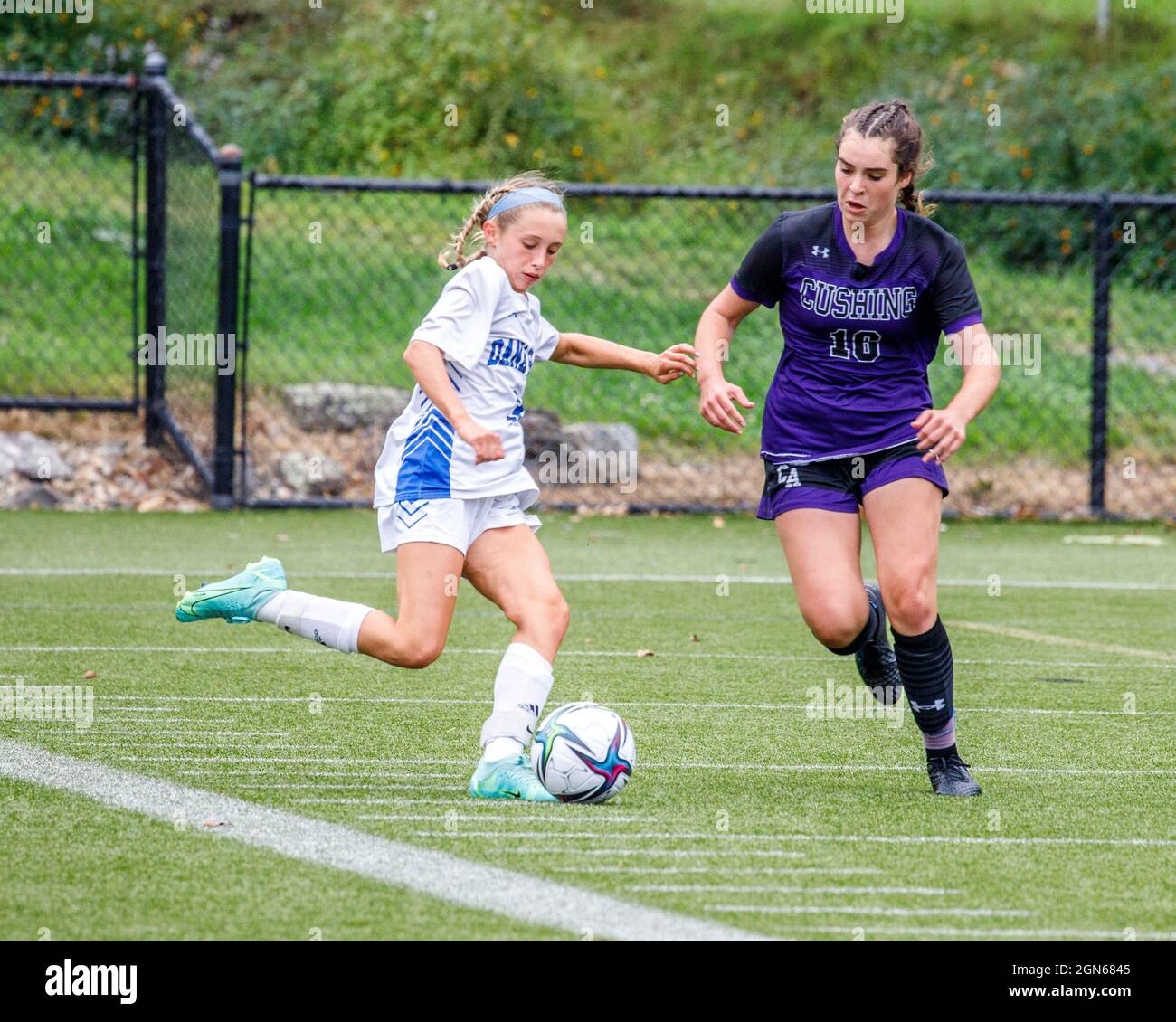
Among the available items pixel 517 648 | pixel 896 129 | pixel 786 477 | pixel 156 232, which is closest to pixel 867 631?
pixel 786 477

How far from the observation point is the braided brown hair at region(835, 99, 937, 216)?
15.3 feet

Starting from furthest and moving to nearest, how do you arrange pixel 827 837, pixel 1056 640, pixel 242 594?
pixel 1056 640 < pixel 242 594 < pixel 827 837

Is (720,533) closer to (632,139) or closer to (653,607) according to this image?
(653,607)

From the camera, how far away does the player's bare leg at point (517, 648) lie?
4484mm

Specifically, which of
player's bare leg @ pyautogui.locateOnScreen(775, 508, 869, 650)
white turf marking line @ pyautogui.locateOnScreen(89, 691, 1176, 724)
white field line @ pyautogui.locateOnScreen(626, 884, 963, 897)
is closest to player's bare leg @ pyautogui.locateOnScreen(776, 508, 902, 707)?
player's bare leg @ pyautogui.locateOnScreen(775, 508, 869, 650)

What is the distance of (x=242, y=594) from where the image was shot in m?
4.89

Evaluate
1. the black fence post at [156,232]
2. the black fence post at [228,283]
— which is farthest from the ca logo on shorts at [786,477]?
the black fence post at [156,232]

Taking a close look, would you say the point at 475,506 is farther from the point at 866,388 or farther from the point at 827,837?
the point at 827,837

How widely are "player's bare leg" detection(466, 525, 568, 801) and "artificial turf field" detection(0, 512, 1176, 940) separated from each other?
122 mm

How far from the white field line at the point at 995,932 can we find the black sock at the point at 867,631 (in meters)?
1.81

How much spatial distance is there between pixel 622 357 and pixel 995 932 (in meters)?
2.26

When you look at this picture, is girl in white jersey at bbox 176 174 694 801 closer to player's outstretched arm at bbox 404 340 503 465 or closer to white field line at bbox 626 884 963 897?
player's outstretched arm at bbox 404 340 503 465

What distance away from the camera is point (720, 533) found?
37.8ft
